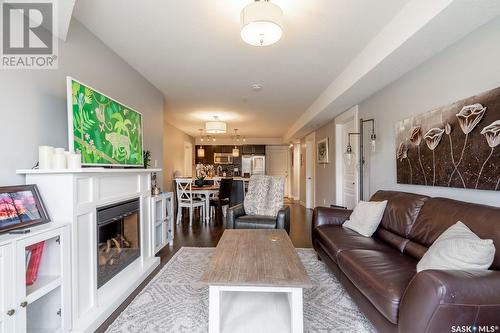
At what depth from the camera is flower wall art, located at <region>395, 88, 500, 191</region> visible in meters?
1.78

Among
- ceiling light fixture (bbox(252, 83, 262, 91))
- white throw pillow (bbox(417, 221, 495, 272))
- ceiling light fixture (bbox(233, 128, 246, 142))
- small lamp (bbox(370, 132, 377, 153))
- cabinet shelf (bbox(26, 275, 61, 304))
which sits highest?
ceiling light fixture (bbox(252, 83, 262, 91))

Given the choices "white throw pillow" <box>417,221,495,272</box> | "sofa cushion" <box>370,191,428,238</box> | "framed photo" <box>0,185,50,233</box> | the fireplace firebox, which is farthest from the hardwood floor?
"white throw pillow" <box>417,221,495,272</box>

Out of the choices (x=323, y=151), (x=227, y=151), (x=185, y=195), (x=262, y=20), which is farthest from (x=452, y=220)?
(x=227, y=151)

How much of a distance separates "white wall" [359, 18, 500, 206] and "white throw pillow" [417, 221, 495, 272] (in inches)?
25.4

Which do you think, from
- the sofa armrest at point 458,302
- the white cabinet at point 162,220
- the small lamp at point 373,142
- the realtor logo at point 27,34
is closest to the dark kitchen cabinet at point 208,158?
the white cabinet at point 162,220

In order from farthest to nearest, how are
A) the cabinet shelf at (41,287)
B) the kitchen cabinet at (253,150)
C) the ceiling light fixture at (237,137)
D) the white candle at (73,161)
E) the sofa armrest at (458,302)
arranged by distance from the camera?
the kitchen cabinet at (253,150) → the ceiling light fixture at (237,137) → the white candle at (73,161) → the cabinet shelf at (41,287) → the sofa armrest at (458,302)

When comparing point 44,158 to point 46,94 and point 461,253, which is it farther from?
point 461,253

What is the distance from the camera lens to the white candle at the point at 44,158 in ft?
5.55

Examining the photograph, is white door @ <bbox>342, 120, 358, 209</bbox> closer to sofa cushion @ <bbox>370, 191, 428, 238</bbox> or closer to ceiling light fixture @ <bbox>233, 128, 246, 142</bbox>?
sofa cushion @ <bbox>370, 191, 428, 238</bbox>

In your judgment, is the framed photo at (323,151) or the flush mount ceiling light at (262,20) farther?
the framed photo at (323,151)

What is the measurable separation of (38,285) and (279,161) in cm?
923

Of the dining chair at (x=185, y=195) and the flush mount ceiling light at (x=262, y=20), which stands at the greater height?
the flush mount ceiling light at (x=262, y=20)

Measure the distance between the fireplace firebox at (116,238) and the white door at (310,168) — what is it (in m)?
5.26

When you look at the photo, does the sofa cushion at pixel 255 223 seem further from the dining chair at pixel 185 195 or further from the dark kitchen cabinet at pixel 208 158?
the dark kitchen cabinet at pixel 208 158
